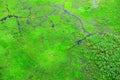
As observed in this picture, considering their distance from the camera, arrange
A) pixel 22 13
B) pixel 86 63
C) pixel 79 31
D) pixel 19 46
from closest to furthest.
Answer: pixel 86 63 < pixel 19 46 < pixel 79 31 < pixel 22 13

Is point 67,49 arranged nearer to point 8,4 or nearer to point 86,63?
point 86,63

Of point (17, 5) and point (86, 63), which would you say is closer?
point (86, 63)

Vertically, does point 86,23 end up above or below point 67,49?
above

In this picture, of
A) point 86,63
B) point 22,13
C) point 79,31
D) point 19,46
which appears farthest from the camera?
point 22,13

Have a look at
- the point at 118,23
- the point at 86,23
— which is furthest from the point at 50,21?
the point at 118,23

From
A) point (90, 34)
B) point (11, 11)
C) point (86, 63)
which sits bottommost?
point (86, 63)

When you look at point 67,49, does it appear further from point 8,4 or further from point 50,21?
point 8,4
